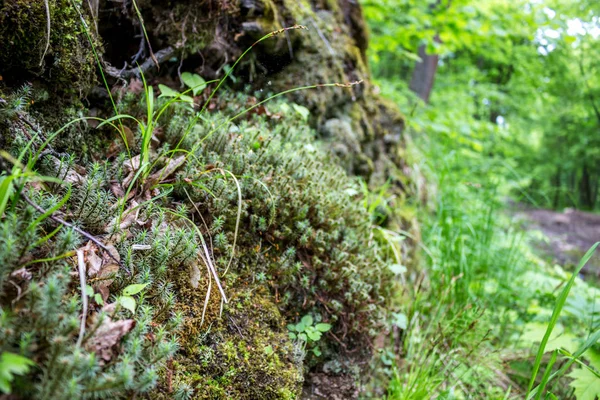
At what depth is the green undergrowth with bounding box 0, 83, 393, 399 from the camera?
1.05 metres

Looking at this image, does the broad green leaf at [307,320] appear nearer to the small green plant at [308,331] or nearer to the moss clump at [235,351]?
the small green plant at [308,331]

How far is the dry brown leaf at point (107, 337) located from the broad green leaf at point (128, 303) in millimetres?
76

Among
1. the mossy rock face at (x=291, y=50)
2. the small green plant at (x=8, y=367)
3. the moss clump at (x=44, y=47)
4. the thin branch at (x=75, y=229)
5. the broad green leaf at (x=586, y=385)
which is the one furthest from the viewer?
the mossy rock face at (x=291, y=50)

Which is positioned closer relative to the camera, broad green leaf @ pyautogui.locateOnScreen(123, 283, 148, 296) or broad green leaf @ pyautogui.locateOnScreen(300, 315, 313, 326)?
broad green leaf @ pyautogui.locateOnScreen(123, 283, 148, 296)

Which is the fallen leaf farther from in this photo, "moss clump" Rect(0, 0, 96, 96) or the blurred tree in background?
the blurred tree in background

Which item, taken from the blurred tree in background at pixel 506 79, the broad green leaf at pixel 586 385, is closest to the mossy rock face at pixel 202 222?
the broad green leaf at pixel 586 385

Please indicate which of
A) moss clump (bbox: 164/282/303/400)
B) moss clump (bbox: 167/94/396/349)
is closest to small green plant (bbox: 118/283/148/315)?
moss clump (bbox: 164/282/303/400)

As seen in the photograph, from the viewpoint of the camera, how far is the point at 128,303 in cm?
125

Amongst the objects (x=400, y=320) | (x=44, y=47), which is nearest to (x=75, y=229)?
(x=44, y=47)

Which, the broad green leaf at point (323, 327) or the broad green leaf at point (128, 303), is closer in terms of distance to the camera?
the broad green leaf at point (128, 303)

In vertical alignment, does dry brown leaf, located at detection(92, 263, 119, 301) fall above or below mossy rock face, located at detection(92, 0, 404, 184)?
below

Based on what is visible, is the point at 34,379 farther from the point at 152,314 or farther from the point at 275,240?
the point at 275,240

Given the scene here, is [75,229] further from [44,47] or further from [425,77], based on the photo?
[425,77]

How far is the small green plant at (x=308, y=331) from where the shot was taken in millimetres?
1930
